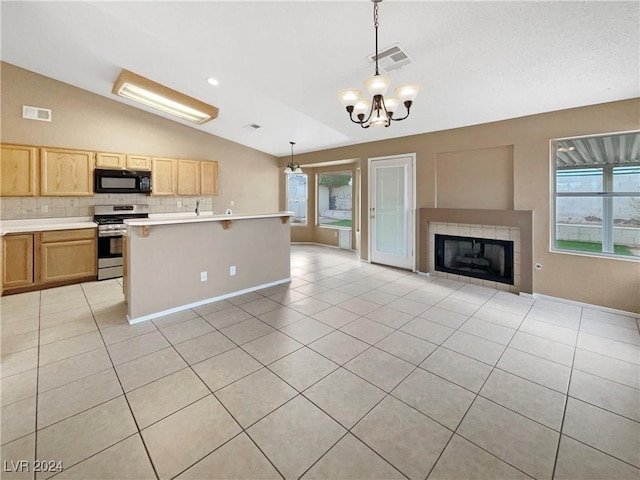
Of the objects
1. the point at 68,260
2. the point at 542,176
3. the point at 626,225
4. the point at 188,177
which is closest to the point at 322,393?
the point at 542,176

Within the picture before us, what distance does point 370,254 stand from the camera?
6.28 meters

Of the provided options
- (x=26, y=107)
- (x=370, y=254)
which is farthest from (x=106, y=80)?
(x=370, y=254)

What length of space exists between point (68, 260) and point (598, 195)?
25.3ft

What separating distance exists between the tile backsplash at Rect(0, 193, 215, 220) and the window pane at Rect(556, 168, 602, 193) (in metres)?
6.79

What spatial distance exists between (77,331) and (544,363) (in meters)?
4.52

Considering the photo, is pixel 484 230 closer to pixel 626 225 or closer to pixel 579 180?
pixel 579 180

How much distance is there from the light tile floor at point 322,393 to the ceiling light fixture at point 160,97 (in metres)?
3.24

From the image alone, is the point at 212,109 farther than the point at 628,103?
Yes

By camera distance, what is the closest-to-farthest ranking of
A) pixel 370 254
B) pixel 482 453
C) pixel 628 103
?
pixel 482 453 → pixel 628 103 → pixel 370 254

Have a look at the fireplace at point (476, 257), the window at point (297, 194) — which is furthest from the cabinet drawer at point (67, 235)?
the fireplace at point (476, 257)

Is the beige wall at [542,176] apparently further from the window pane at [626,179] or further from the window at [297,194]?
the window at [297,194]

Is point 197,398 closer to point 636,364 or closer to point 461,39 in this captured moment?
point 636,364

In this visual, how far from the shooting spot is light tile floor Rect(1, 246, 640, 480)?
1.53 meters

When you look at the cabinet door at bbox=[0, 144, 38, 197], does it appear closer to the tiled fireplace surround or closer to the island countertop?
the island countertop
